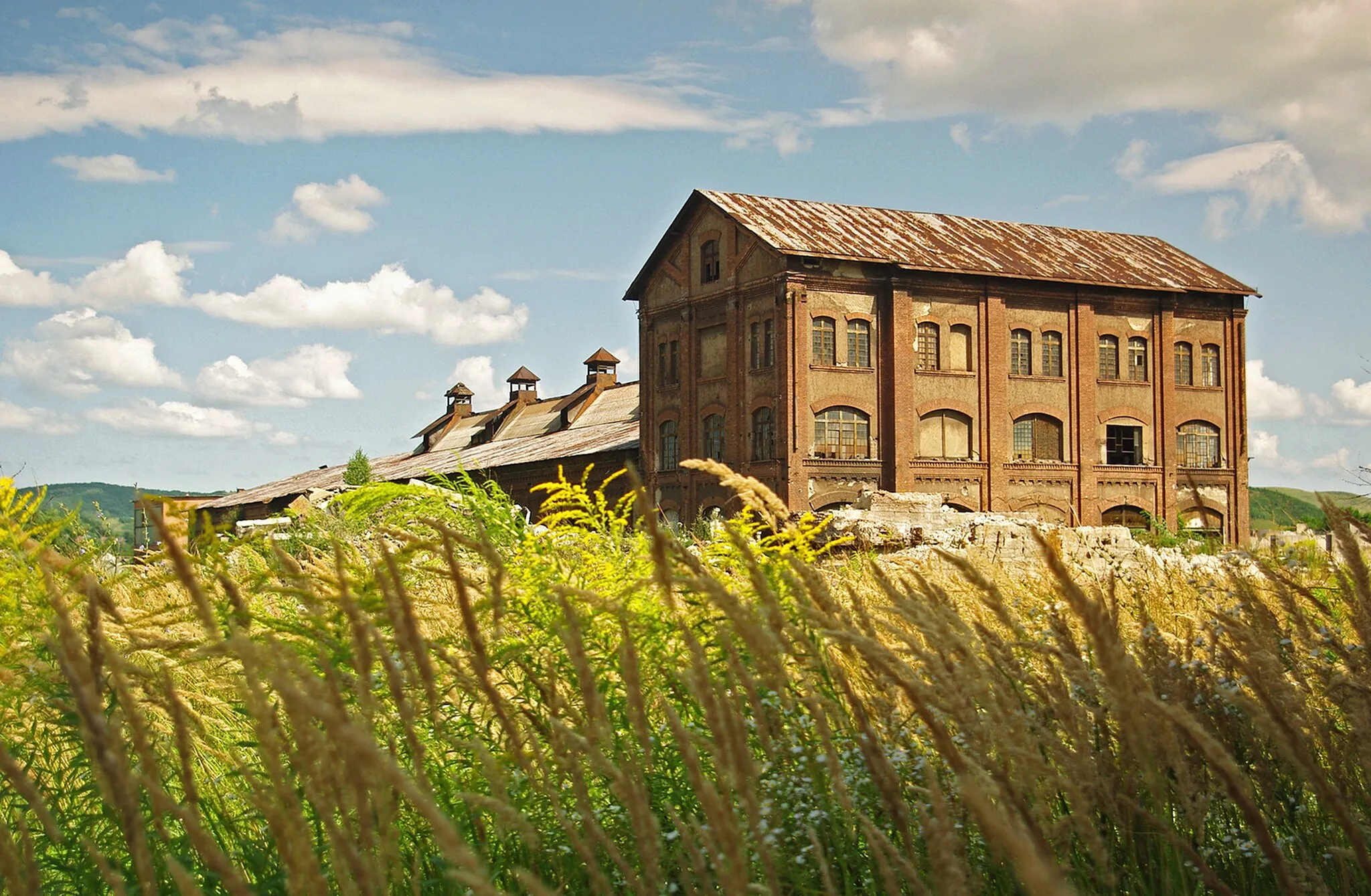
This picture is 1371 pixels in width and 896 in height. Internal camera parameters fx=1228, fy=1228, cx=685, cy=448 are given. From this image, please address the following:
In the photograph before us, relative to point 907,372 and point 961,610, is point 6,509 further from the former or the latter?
point 907,372

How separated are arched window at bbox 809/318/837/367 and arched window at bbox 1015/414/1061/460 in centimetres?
603

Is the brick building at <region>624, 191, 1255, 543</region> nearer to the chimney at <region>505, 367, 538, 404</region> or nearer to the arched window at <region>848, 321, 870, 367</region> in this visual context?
the arched window at <region>848, 321, 870, 367</region>

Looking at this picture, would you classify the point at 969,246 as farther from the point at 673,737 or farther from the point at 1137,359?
the point at 673,737

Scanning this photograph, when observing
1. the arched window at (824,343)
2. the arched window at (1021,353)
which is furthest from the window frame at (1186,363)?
the arched window at (824,343)

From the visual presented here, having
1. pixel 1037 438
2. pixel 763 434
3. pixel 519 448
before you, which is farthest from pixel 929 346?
pixel 519 448

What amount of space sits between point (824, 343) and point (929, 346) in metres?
3.15

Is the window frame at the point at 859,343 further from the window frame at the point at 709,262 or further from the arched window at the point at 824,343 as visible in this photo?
the window frame at the point at 709,262

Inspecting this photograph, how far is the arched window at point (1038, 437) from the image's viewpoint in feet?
115

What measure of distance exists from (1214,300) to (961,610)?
35.0 m

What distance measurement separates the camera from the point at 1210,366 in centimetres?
3756

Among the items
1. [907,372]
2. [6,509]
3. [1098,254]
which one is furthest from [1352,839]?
[1098,254]

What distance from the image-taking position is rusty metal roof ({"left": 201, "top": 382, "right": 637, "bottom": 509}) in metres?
39.3

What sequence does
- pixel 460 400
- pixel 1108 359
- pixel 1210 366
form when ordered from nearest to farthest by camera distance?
pixel 1108 359 → pixel 1210 366 → pixel 460 400

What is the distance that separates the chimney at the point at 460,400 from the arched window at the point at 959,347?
3330 cm
